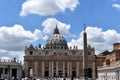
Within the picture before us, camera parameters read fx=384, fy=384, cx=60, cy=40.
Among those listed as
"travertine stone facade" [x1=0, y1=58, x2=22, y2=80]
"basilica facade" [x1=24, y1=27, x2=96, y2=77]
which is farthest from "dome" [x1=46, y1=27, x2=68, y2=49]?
"travertine stone facade" [x1=0, y1=58, x2=22, y2=80]

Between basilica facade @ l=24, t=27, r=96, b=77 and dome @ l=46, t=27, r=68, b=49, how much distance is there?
7099 mm

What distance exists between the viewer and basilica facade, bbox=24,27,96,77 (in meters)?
138

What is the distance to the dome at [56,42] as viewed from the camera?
148363 millimetres

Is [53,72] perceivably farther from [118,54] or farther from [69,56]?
[118,54]

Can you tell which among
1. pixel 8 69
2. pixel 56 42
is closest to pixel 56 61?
pixel 56 42

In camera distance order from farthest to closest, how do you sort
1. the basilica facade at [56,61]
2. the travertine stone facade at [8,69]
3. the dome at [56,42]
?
the dome at [56,42]
the basilica facade at [56,61]
the travertine stone facade at [8,69]

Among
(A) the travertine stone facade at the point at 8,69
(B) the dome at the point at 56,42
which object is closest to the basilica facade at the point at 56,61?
(B) the dome at the point at 56,42

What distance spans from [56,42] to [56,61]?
13018 mm

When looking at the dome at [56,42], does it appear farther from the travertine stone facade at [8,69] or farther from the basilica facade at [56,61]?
the travertine stone facade at [8,69]

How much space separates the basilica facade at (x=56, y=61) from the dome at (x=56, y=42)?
279 inches

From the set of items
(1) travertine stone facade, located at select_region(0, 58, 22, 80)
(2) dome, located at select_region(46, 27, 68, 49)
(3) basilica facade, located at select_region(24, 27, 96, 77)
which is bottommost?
(1) travertine stone facade, located at select_region(0, 58, 22, 80)

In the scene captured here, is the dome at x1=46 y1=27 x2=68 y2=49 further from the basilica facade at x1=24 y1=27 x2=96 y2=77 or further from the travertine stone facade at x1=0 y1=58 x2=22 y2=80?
the travertine stone facade at x1=0 y1=58 x2=22 y2=80

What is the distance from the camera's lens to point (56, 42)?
149125mm

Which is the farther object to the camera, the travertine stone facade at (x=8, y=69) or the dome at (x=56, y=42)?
the dome at (x=56, y=42)
